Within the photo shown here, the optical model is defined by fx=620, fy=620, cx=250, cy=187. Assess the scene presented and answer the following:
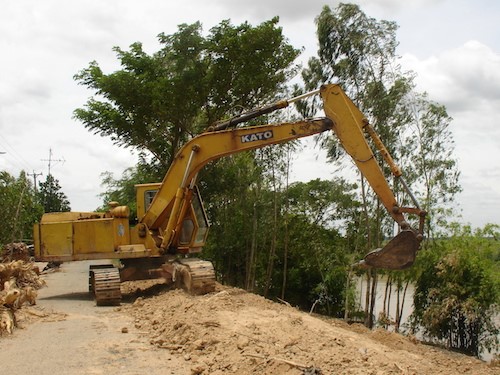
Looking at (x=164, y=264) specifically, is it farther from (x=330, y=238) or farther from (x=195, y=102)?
(x=330, y=238)

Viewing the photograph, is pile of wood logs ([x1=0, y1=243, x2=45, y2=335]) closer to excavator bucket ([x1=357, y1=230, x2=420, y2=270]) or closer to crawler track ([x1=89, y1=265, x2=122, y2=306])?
crawler track ([x1=89, y1=265, x2=122, y2=306])

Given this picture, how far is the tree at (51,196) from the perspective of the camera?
197 ft

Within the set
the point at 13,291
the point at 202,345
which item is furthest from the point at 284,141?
the point at 13,291

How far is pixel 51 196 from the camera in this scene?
61.4m

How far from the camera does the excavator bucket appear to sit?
10336mm

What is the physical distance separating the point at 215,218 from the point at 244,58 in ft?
29.2

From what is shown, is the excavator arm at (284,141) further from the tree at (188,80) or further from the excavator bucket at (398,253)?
the tree at (188,80)

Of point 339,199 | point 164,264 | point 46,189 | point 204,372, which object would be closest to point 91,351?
point 204,372

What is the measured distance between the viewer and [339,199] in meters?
31.9

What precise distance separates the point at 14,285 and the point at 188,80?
1136 centimetres

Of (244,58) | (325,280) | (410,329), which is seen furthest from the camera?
(325,280)

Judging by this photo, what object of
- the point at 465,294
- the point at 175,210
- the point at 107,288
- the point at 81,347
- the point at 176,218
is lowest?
the point at 465,294

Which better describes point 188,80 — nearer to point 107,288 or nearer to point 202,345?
point 107,288

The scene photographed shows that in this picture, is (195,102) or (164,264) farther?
(195,102)
